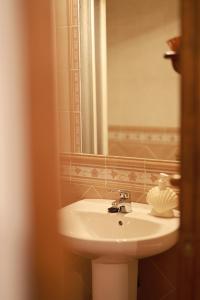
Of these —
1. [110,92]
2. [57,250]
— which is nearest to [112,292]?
[110,92]

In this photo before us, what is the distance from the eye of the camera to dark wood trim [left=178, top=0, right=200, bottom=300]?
471mm

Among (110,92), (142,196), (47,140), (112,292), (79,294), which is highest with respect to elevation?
(110,92)

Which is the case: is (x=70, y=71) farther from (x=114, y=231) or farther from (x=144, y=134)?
(x=114, y=231)

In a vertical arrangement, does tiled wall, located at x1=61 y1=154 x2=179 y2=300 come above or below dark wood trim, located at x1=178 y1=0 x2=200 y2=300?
below

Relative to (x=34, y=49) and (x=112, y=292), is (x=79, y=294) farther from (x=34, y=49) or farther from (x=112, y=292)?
(x=34, y=49)

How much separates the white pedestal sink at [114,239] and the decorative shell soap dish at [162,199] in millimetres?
30

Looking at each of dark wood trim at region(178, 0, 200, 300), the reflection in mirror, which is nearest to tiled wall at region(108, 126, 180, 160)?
the reflection in mirror

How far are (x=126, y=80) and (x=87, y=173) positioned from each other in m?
0.46

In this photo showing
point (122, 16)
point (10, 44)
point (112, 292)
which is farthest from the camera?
point (122, 16)

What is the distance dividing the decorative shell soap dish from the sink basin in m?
0.03

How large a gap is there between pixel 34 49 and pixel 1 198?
0.64ft

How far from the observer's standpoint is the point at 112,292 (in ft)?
4.78

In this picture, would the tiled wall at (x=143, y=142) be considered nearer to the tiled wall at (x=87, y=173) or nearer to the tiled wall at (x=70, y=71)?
the tiled wall at (x=87, y=173)

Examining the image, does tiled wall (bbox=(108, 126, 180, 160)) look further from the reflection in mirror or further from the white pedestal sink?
the white pedestal sink
